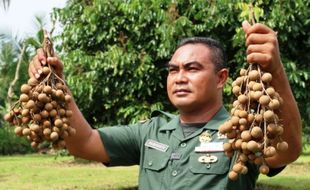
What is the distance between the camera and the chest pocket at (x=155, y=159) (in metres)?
2.74

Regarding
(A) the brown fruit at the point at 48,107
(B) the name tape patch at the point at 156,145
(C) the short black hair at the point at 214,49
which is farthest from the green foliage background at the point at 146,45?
(A) the brown fruit at the point at 48,107

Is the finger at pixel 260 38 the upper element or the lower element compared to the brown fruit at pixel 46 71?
upper

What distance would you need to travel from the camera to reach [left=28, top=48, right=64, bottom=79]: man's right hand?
2.38 metres

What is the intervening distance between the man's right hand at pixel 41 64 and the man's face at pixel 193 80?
553 millimetres

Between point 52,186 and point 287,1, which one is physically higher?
point 287,1

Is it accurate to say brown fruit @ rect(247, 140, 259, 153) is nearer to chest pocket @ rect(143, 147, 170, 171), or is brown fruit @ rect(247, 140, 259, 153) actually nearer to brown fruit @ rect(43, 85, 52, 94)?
brown fruit @ rect(43, 85, 52, 94)

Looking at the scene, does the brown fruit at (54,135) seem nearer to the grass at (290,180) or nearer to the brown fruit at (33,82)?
the brown fruit at (33,82)

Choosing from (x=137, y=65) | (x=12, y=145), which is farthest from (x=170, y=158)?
(x=12, y=145)

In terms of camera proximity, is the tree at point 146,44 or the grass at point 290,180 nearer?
the tree at point 146,44

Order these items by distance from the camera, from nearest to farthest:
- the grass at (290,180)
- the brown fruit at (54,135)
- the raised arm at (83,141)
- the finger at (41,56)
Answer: the brown fruit at (54,135), the finger at (41,56), the raised arm at (83,141), the grass at (290,180)

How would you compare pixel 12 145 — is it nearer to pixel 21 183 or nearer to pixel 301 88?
pixel 21 183

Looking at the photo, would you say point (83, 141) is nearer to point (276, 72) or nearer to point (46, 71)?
point (46, 71)

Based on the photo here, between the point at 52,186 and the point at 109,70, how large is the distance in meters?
4.63

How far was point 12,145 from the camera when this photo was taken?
26.5 m
